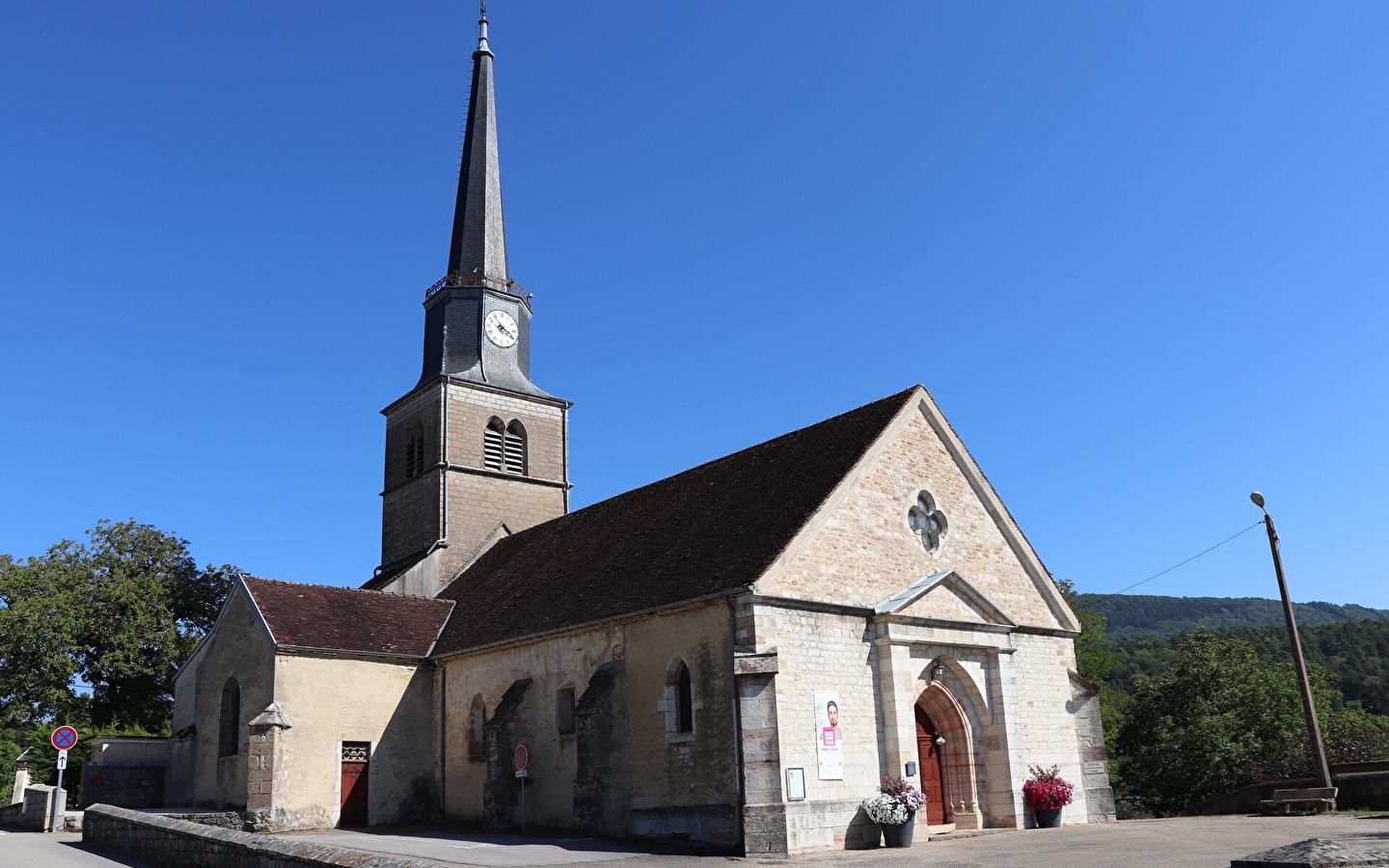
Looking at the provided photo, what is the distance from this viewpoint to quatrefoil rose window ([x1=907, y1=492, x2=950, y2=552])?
2142 cm

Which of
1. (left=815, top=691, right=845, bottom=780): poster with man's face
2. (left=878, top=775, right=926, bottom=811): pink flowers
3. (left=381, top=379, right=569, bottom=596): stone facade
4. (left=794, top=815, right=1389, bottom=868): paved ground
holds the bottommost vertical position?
(left=794, top=815, right=1389, bottom=868): paved ground

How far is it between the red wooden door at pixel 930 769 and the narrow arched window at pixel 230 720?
51.0 feet

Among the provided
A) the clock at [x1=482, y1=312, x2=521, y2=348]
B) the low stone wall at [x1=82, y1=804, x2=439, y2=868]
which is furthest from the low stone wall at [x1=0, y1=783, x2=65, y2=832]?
the clock at [x1=482, y1=312, x2=521, y2=348]

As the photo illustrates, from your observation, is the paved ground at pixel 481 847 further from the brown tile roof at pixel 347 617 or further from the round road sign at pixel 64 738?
the round road sign at pixel 64 738

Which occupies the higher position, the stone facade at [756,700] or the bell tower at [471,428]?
the bell tower at [471,428]

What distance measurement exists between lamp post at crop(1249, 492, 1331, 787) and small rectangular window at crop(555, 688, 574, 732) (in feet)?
46.6

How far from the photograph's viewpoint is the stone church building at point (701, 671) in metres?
18.3

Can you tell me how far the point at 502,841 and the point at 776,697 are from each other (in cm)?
597

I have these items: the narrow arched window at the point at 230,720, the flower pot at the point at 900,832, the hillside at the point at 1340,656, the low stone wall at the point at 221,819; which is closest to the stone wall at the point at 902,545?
the flower pot at the point at 900,832

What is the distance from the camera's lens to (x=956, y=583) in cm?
2108

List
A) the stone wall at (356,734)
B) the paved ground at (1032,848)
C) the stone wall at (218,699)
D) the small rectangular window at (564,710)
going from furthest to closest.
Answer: the stone wall at (218,699) → the stone wall at (356,734) → the small rectangular window at (564,710) → the paved ground at (1032,848)

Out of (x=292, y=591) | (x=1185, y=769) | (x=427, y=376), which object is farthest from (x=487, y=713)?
(x=1185, y=769)

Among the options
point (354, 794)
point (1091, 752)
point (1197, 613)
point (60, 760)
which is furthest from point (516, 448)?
point (1197, 613)

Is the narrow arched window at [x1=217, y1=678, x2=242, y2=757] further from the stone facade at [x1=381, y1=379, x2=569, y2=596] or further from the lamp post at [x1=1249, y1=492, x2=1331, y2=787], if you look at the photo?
the lamp post at [x1=1249, y1=492, x2=1331, y2=787]
